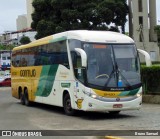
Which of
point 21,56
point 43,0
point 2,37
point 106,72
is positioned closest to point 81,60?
point 106,72

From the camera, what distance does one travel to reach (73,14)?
161 feet

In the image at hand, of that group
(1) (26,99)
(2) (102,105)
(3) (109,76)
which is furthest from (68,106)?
(1) (26,99)

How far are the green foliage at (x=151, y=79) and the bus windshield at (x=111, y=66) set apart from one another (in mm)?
5791

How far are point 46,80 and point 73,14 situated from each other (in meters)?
28.9

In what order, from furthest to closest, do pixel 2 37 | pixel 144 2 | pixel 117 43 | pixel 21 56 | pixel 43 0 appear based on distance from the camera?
pixel 2 37 < pixel 144 2 < pixel 43 0 < pixel 21 56 < pixel 117 43

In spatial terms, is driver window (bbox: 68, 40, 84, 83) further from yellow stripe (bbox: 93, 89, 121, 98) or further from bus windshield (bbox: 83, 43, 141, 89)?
yellow stripe (bbox: 93, 89, 121, 98)

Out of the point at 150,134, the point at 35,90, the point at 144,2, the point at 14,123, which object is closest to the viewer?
the point at 150,134

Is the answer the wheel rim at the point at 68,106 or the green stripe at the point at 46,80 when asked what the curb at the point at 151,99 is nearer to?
the green stripe at the point at 46,80

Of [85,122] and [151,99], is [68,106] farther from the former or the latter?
[151,99]

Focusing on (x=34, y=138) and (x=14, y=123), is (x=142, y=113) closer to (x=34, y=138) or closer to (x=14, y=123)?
(x=14, y=123)

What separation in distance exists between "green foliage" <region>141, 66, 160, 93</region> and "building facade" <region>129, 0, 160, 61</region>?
164 ft

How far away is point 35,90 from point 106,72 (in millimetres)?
7091

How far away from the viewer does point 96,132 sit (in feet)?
42.2

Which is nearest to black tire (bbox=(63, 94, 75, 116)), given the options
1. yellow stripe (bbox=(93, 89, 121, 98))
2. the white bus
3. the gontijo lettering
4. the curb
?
the white bus
